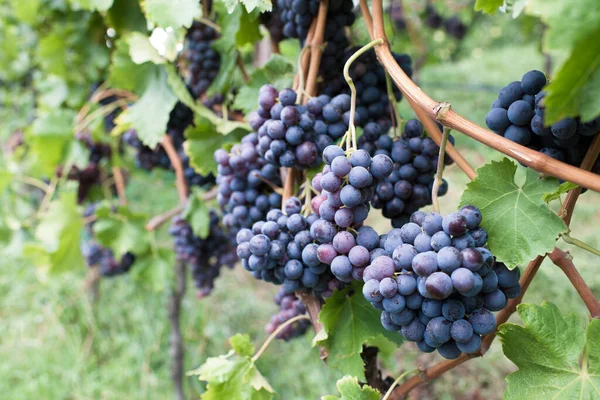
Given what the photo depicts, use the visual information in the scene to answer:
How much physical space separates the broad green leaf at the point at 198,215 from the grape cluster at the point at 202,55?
329 millimetres

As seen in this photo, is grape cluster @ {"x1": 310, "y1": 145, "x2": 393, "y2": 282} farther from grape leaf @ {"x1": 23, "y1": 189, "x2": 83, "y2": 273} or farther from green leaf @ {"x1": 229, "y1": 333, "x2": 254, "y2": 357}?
grape leaf @ {"x1": 23, "y1": 189, "x2": 83, "y2": 273}

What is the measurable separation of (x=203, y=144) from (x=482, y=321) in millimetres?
809

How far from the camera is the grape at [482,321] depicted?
586 mm

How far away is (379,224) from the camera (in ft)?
12.2

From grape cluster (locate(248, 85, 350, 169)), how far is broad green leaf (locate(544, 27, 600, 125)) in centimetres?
41

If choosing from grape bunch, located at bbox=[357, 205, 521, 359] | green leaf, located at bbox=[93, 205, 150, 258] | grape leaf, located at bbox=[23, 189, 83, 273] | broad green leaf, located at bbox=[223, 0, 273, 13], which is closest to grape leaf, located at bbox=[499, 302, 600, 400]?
grape bunch, located at bbox=[357, 205, 521, 359]

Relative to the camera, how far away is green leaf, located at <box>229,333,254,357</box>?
0.94 meters

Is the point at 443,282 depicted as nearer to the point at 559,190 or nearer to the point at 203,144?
the point at 559,190

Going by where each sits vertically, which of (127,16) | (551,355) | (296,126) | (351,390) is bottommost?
(351,390)

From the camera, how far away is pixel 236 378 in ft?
3.06

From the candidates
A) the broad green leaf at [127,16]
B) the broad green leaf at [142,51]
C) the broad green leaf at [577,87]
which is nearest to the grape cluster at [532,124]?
the broad green leaf at [577,87]

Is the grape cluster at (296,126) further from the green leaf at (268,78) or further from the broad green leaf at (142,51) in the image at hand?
the broad green leaf at (142,51)

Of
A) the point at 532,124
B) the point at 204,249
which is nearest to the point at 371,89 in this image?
the point at 532,124

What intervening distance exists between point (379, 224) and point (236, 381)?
2.90 m
